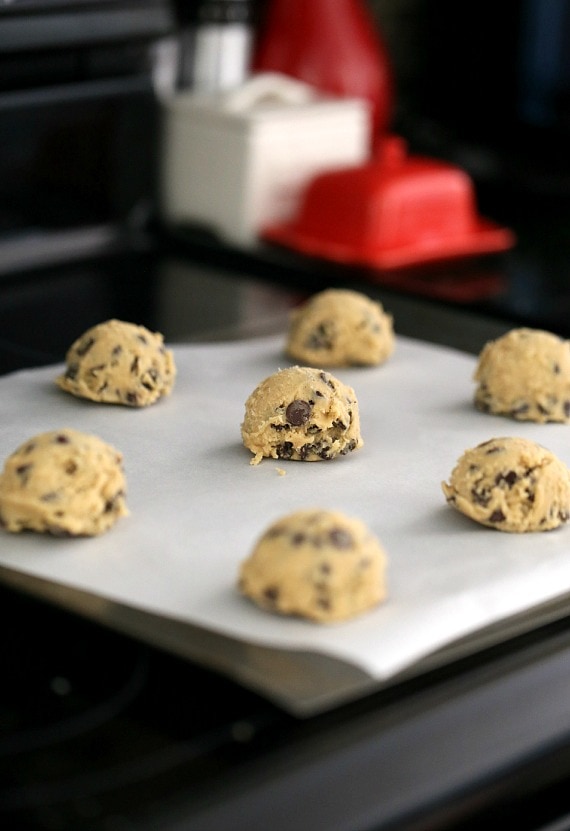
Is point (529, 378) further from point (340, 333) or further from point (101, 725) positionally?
point (101, 725)

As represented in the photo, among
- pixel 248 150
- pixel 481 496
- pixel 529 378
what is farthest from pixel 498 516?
pixel 248 150

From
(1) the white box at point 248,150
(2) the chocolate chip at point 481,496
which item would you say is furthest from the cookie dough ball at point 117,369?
(1) the white box at point 248,150

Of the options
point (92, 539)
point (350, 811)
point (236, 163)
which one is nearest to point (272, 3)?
point (236, 163)

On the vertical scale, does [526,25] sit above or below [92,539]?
above

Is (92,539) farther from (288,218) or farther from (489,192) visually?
(489,192)

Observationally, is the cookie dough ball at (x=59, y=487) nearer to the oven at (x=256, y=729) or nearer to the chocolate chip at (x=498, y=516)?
the oven at (x=256, y=729)

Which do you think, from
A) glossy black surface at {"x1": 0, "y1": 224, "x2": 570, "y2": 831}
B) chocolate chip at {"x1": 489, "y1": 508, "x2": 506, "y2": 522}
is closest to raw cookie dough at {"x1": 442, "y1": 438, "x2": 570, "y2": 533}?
chocolate chip at {"x1": 489, "y1": 508, "x2": 506, "y2": 522}
